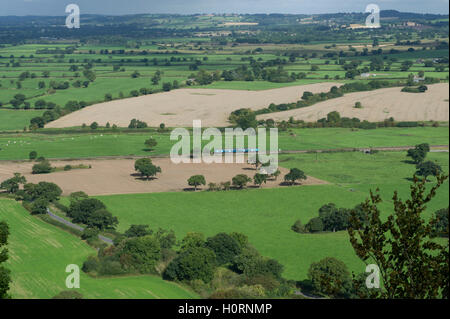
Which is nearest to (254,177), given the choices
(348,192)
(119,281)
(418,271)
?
(348,192)

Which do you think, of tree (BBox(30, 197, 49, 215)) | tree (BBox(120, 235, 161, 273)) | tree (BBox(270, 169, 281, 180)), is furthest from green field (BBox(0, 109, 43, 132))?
tree (BBox(120, 235, 161, 273))

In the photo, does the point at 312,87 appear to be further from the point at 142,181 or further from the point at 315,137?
the point at 142,181

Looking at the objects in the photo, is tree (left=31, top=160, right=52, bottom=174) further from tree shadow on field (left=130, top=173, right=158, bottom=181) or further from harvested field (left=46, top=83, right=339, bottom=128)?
harvested field (left=46, top=83, right=339, bottom=128)

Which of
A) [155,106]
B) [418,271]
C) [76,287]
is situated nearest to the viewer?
[418,271]

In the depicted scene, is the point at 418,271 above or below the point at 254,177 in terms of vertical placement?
above

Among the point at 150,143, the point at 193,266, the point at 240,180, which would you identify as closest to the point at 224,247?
the point at 193,266

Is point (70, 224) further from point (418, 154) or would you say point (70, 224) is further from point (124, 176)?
point (418, 154)
